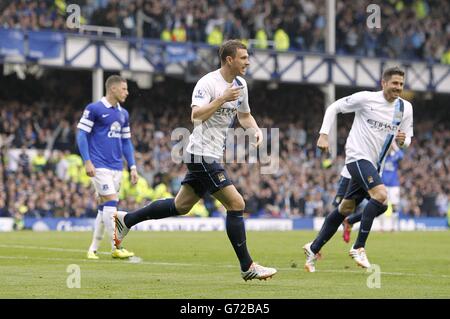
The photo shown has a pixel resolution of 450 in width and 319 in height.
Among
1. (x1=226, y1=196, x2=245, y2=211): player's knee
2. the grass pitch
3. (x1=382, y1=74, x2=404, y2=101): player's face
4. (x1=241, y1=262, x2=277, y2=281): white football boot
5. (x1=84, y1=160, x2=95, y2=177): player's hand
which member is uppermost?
(x1=382, y1=74, x2=404, y2=101): player's face

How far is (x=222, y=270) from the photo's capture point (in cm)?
1298

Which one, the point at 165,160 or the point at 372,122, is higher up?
the point at 372,122

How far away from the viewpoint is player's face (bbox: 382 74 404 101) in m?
12.9

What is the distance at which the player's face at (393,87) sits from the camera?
12.9 m

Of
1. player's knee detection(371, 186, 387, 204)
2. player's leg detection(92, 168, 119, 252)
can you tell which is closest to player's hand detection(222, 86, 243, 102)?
player's knee detection(371, 186, 387, 204)

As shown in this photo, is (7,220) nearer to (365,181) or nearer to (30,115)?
(30,115)

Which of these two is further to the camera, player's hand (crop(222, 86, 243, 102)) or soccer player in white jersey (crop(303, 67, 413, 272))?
soccer player in white jersey (crop(303, 67, 413, 272))

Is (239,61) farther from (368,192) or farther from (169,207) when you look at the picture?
(368,192)

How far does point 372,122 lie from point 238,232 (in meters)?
2.93

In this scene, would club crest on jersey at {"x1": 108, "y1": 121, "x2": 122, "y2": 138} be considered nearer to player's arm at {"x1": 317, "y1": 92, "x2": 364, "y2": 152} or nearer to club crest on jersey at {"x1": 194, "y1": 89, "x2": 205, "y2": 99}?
player's arm at {"x1": 317, "y1": 92, "x2": 364, "y2": 152}

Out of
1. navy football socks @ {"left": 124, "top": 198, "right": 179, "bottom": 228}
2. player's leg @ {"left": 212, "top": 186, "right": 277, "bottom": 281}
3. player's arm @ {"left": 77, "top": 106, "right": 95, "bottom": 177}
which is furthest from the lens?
player's arm @ {"left": 77, "top": 106, "right": 95, "bottom": 177}

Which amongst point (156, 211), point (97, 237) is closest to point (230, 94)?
point (156, 211)

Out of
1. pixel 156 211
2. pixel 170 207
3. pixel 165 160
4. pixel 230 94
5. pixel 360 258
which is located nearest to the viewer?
pixel 230 94

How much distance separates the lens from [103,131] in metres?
15.4
